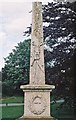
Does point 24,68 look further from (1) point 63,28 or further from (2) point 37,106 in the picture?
(2) point 37,106

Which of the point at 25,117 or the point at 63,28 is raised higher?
the point at 63,28

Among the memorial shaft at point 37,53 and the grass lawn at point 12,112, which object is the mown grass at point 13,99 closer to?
the grass lawn at point 12,112

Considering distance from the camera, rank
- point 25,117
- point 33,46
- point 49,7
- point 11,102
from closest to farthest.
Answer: point 25,117 → point 33,46 → point 11,102 → point 49,7

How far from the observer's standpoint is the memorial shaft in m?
6.60

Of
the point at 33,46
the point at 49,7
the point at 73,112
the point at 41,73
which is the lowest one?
the point at 73,112

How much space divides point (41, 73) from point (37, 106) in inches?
24.6

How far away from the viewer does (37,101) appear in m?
6.44

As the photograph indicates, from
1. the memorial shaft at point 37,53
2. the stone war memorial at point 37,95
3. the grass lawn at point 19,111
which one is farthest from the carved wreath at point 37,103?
the grass lawn at point 19,111

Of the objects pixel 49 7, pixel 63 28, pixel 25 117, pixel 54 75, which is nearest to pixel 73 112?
pixel 54 75

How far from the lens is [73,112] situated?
10156 millimetres

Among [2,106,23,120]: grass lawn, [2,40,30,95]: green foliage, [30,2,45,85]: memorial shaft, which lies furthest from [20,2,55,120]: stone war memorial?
[2,40,30,95]: green foliage

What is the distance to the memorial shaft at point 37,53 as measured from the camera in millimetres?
6598

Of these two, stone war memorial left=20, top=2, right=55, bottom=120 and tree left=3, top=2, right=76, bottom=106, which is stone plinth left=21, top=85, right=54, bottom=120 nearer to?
stone war memorial left=20, top=2, right=55, bottom=120

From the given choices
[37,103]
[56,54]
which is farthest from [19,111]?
[37,103]
